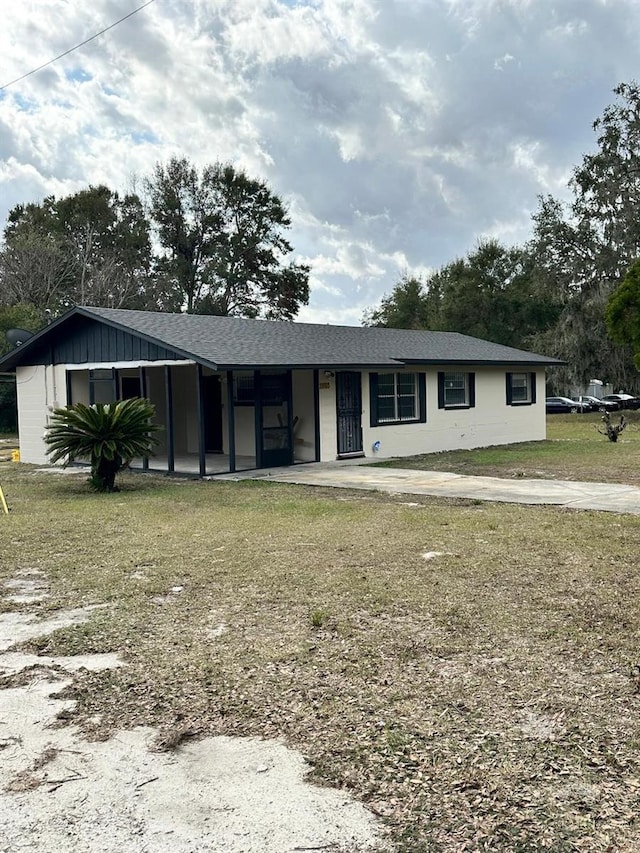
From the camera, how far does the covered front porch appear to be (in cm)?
1396


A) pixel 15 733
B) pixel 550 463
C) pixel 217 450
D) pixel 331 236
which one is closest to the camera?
pixel 15 733

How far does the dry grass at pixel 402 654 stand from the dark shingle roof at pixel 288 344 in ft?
19.1

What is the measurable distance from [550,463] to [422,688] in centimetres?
1211

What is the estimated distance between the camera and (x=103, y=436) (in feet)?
37.6

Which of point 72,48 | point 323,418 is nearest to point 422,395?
point 323,418

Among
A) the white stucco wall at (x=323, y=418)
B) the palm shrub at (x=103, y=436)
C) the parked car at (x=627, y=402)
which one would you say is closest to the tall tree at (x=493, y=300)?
the parked car at (x=627, y=402)

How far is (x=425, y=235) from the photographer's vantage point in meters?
29.3

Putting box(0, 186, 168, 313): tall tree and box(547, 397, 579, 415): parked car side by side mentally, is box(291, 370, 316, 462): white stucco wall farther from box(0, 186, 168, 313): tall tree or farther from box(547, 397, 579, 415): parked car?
box(547, 397, 579, 415): parked car

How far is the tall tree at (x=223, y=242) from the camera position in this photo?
41.6m

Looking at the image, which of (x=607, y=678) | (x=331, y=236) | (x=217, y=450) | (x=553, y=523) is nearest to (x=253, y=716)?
(x=607, y=678)

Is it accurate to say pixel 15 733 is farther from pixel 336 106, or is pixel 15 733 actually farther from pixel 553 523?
pixel 336 106

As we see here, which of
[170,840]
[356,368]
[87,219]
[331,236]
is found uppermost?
[87,219]

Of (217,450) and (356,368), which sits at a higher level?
(356,368)

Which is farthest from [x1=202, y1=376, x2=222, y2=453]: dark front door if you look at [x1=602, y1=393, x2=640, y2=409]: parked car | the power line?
[x1=602, y1=393, x2=640, y2=409]: parked car
